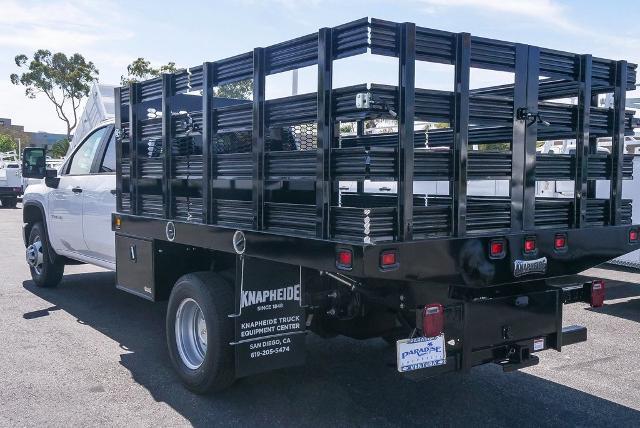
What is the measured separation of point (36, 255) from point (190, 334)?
433cm

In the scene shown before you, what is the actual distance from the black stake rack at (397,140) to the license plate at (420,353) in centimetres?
63

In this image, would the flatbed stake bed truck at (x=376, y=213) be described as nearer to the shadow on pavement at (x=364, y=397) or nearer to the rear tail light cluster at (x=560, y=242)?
the rear tail light cluster at (x=560, y=242)

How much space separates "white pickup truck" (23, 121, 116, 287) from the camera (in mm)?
6715

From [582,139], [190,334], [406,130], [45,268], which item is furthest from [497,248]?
[45,268]

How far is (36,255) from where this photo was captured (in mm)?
8203

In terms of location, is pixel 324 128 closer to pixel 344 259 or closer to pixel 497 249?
pixel 344 259

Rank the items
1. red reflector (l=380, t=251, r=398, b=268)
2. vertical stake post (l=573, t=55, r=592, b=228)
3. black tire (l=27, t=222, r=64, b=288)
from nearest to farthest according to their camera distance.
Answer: red reflector (l=380, t=251, r=398, b=268), vertical stake post (l=573, t=55, r=592, b=228), black tire (l=27, t=222, r=64, b=288)

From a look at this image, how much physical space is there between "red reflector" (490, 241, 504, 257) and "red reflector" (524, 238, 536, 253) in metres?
0.22

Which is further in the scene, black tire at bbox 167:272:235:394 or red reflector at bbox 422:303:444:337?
black tire at bbox 167:272:235:394

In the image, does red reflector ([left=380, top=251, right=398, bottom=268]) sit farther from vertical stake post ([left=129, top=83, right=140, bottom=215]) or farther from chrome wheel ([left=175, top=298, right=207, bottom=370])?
vertical stake post ([left=129, top=83, right=140, bottom=215])

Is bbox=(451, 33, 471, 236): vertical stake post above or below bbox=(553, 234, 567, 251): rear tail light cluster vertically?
above

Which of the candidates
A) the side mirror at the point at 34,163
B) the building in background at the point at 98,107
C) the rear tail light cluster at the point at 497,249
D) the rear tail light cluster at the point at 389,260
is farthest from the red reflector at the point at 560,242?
the building in background at the point at 98,107

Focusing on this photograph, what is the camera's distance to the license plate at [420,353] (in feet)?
12.0

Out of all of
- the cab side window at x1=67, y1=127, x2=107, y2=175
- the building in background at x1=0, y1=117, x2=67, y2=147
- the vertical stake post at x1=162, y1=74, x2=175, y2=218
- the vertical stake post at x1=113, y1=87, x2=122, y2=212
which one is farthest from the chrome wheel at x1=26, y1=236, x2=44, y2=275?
the building in background at x1=0, y1=117, x2=67, y2=147
